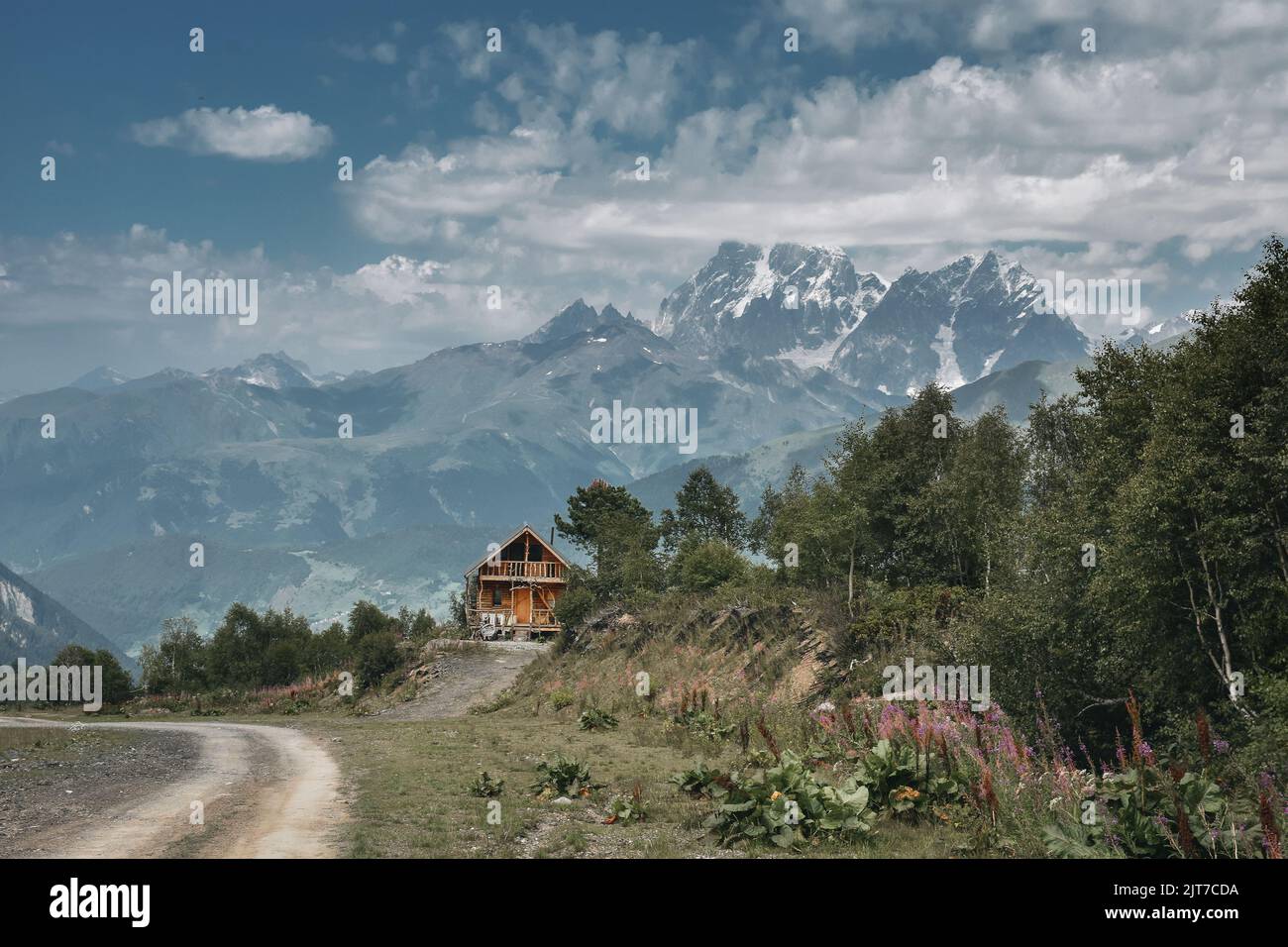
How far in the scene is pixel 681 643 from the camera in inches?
1795

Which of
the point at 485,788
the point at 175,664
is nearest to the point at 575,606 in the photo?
the point at 175,664

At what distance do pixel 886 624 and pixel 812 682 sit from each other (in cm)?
325

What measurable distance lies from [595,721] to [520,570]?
2896 inches

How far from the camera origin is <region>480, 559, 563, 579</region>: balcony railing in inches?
4055

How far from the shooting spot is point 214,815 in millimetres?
15086

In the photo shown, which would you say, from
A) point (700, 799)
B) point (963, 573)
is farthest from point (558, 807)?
point (963, 573)

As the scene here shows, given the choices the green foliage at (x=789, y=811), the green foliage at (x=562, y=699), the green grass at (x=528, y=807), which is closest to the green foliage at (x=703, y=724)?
the green grass at (x=528, y=807)

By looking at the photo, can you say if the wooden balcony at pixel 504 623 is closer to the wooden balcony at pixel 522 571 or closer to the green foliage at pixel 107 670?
the wooden balcony at pixel 522 571

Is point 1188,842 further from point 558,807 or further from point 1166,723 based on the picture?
point 1166,723

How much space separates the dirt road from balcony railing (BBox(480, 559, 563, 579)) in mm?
77437

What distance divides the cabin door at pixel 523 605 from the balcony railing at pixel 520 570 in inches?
74.9

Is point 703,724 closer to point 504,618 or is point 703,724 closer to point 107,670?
point 107,670

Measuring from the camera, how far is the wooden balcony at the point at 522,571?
10293 cm

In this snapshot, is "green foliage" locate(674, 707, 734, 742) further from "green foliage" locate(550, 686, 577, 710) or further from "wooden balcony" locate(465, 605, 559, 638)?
"wooden balcony" locate(465, 605, 559, 638)
